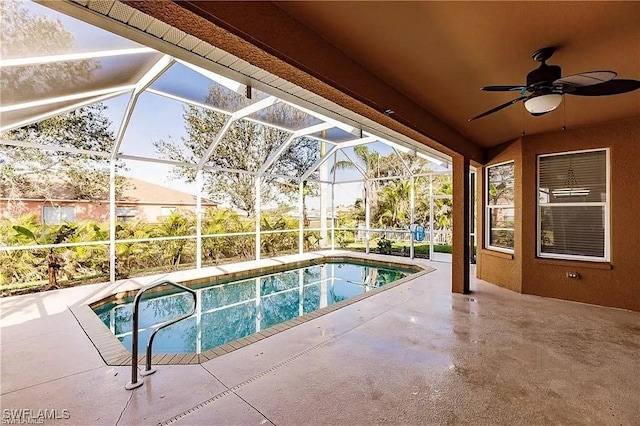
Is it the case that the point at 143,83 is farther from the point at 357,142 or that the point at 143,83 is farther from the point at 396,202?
the point at 396,202

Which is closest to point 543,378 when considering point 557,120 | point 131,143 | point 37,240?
point 557,120

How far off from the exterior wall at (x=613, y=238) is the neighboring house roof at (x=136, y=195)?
9.03 m

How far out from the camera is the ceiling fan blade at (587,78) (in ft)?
7.15

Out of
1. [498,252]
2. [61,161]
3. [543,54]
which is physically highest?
[543,54]

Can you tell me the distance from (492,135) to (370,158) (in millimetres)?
6154

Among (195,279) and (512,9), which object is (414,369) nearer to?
(512,9)

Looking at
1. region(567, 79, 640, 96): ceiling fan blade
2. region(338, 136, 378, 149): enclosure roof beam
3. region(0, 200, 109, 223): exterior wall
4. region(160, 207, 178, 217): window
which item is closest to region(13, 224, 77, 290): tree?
region(0, 200, 109, 223): exterior wall

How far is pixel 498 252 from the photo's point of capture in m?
6.41

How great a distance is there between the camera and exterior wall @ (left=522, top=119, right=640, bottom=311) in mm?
4707

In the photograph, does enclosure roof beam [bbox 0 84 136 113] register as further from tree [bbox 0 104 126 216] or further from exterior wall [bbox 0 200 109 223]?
exterior wall [bbox 0 200 109 223]

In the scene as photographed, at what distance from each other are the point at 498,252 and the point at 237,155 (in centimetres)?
848

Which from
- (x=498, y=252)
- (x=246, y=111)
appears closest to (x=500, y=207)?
(x=498, y=252)

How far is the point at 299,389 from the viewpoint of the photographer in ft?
8.84

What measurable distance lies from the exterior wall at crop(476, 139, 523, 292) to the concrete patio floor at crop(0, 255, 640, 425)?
1.41m
